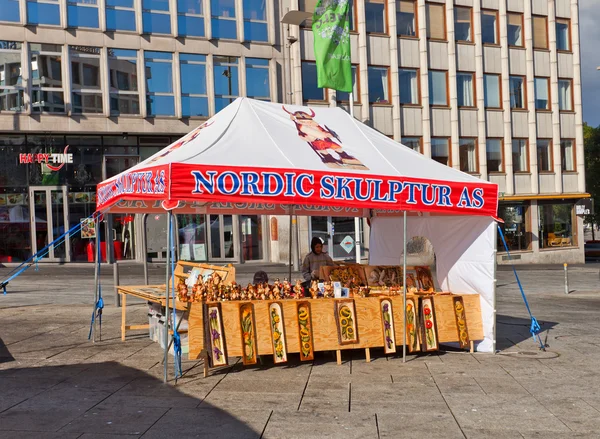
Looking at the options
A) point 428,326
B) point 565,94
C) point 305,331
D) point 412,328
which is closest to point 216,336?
point 305,331

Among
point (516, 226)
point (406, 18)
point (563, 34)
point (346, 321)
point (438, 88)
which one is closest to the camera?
point (346, 321)

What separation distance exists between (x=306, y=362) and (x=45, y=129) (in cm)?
2257

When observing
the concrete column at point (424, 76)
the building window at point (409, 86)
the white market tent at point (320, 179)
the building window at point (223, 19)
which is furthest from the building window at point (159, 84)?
the white market tent at point (320, 179)

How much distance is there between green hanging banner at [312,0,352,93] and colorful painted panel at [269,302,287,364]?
14.9 meters

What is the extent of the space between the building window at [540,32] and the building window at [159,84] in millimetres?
19937

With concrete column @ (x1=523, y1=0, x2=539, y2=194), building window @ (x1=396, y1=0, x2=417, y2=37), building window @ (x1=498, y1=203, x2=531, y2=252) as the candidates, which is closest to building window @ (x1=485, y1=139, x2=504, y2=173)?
concrete column @ (x1=523, y1=0, x2=539, y2=194)

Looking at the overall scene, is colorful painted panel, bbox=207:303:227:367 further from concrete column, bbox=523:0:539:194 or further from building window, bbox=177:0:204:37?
concrete column, bbox=523:0:539:194

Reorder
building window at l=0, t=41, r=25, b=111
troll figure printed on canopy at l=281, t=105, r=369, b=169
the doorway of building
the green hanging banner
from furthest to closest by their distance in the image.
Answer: the doorway of building → building window at l=0, t=41, r=25, b=111 → the green hanging banner → troll figure printed on canopy at l=281, t=105, r=369, b=169

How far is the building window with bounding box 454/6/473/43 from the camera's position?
38.2 meters

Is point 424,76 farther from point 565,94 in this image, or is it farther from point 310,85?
point 565,94

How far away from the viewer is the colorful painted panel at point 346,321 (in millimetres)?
9930

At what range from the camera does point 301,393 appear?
830cm

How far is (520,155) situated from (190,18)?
731 inches

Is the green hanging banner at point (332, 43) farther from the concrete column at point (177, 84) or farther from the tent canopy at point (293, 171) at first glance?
the tent canopy at point (293, 171)
